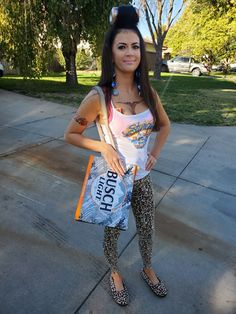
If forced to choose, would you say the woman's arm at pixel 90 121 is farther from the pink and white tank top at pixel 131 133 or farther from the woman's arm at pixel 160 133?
the woman's arm at pixel 160 133

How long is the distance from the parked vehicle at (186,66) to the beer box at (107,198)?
1053 inches

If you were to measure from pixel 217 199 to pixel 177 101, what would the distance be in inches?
260

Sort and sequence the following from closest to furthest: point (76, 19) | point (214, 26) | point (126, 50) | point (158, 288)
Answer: point (126, 50), point (158, 288), point (76, 19), point (214, 26)

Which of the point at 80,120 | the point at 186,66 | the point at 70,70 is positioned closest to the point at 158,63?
the point at 70,70

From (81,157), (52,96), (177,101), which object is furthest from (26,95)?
(81,157)

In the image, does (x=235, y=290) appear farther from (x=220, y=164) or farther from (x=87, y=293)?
(x=220, y=164)

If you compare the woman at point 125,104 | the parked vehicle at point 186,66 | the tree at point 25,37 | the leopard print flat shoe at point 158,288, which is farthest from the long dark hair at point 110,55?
the parked vehicle at point 186,66

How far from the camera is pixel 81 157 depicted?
413cm

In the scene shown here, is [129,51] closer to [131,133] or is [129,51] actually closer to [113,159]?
[131,133]

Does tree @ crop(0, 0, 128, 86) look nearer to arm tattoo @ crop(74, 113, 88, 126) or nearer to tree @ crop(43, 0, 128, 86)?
tree @ crop(43, 0, 128, 86)

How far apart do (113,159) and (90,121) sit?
9.6 inches

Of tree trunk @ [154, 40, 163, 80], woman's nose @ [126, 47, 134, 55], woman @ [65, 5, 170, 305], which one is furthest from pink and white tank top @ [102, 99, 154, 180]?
tree trunk @ [154, 40, 163, 80]

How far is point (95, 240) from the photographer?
2.47m

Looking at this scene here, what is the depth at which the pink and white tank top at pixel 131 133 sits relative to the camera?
1.51 meters
